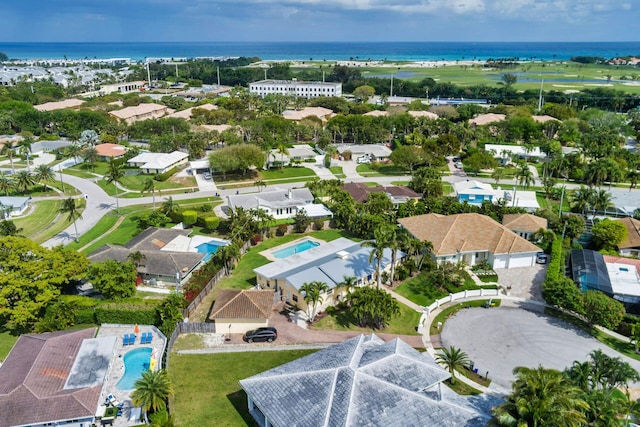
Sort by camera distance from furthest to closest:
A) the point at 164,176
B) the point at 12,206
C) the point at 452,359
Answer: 1. the point at 164,176
2. the point at 12,206
3. the point at 452,359

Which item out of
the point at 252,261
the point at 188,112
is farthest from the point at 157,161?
the point at 188,112

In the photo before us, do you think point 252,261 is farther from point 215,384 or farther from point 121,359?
point 215,384

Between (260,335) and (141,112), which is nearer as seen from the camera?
(260,335)

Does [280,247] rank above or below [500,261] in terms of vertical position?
below

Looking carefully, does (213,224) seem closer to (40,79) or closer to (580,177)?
(580,177)

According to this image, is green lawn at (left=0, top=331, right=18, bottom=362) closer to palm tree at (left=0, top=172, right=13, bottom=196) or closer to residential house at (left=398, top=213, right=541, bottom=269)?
palm tree at (left=0, top=172, right=13, bottom=196)

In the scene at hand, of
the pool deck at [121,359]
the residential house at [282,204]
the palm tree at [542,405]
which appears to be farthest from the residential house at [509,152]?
the palm tree at [542,405]
